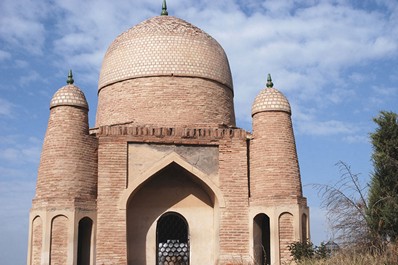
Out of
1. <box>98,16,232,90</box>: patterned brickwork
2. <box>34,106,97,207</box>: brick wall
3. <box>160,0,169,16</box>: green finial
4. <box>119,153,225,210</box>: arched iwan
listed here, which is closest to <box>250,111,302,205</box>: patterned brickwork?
<box>119,153,225,210</box>: arched iwan

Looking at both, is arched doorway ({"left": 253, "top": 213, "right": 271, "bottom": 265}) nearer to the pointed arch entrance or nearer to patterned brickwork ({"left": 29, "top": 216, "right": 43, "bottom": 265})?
the pointed arch entrance

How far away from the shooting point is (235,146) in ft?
43.1

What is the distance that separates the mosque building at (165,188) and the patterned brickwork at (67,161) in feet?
0.07

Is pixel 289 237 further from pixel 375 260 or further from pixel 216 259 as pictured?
pixel 375 260

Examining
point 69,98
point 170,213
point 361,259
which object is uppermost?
point 69,98

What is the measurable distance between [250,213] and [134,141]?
300 cm

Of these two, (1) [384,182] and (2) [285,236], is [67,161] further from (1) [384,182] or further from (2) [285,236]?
(1) [384,182]

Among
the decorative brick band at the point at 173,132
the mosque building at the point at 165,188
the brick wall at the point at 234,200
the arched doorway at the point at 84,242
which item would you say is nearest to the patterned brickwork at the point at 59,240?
the mosque building at the point at 165,188

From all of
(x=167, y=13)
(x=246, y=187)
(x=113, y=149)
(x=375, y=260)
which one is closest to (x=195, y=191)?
(x=246, y=187)

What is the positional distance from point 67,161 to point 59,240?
1.64 metres

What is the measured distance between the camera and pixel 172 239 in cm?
1322

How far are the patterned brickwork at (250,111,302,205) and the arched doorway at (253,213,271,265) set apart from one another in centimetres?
58

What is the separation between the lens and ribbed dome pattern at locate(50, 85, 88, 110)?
41.4 ft

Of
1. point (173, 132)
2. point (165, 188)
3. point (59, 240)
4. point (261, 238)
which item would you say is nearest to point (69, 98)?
point (173, 132)
